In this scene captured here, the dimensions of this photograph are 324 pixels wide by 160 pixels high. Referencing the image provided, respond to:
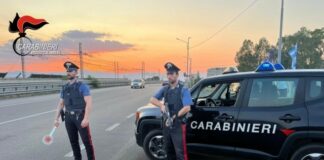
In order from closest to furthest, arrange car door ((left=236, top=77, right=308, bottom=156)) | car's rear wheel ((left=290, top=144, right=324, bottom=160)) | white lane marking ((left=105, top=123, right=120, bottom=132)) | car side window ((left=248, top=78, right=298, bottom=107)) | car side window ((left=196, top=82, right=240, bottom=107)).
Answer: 1. car's rear wheel ((left=290, top=144, right=324, bottom=160))
2. car door ((left=236, top=77, right=308, bottom=156))
3. car side window ((left=248, top=78, right=298, bottom=107))
4. car side window ((left=196, top=82, right=240, bottom=107))
5. white lane marking ((left=105, top=123, right=120, bottom=132))

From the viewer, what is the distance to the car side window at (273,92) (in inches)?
199

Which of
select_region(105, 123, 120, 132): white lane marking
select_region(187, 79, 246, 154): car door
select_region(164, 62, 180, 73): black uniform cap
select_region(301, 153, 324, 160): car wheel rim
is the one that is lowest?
select_region(105, 123, 120, 132): white lane marking

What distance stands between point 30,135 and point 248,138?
20.7ft

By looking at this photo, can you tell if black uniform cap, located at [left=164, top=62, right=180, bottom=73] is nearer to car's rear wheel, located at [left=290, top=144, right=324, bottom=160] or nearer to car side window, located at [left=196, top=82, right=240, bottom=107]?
car side window, located at [left=196, top=82, right=240, bottom=107]

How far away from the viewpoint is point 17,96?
27.1 meters

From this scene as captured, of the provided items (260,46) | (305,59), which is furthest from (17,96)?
(260,46)

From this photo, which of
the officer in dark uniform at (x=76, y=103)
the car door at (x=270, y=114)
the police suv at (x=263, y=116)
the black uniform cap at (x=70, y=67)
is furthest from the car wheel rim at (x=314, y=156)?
the black uniform cap at (x=70, y=67)

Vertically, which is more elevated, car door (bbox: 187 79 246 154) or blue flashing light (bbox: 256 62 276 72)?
blue flashing light (bbox: 256 62 276 72)

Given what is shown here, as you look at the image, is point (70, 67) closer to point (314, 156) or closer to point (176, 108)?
point (176, 108)

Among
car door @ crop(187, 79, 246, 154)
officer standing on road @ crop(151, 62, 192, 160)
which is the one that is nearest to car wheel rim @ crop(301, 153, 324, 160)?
car door @ crop(187, 79, 246, 154)

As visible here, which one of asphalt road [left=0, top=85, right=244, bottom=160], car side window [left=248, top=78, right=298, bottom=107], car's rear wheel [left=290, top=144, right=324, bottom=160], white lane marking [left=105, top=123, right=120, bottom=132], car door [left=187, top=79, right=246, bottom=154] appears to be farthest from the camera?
white lane marking [left=105, top=123, right=120, bottom=132]

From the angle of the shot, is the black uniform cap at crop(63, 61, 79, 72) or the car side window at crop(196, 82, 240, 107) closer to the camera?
the car side window at crop(196, 82, 240, 107)

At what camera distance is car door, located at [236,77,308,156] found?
4934 millimetres

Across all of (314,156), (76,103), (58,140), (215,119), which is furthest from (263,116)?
(58,140)
